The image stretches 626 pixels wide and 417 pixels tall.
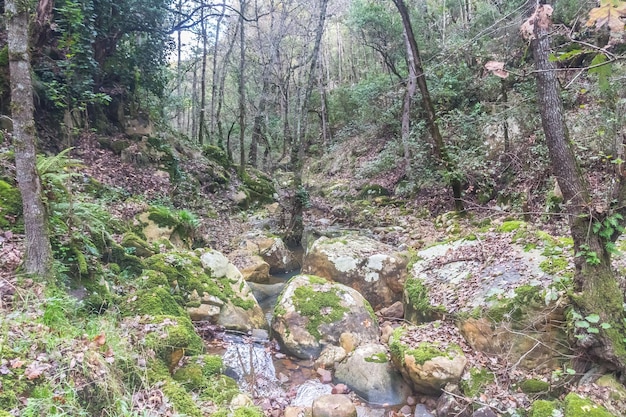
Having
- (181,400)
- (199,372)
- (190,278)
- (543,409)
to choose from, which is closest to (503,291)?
(543,409)

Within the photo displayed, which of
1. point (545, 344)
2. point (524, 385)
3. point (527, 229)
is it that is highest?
point (527, 229)

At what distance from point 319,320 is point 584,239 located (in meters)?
3.29

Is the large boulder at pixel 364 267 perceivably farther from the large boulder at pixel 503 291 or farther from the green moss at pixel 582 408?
the green moss at pixel 582 408

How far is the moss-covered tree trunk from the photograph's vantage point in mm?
3456

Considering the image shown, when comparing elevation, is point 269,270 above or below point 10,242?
below

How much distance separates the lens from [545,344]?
405 centimetres

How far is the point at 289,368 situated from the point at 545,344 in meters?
2.93

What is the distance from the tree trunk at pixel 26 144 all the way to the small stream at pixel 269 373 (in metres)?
2.22

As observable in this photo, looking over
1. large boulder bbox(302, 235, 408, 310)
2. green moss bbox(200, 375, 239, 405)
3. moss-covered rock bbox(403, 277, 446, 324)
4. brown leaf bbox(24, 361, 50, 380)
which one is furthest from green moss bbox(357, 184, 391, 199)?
brown leaf bbox(24, 361, 50, 380)

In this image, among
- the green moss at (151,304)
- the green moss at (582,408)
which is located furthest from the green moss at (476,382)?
the green moss at (151,304)

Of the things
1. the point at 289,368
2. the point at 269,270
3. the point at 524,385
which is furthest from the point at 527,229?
the point at 269,270

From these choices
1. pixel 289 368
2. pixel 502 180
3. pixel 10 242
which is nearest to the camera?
pixel 10 242

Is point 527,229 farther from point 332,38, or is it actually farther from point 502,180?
point 332,38

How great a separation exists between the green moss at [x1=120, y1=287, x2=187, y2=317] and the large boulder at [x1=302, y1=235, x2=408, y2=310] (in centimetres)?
327
